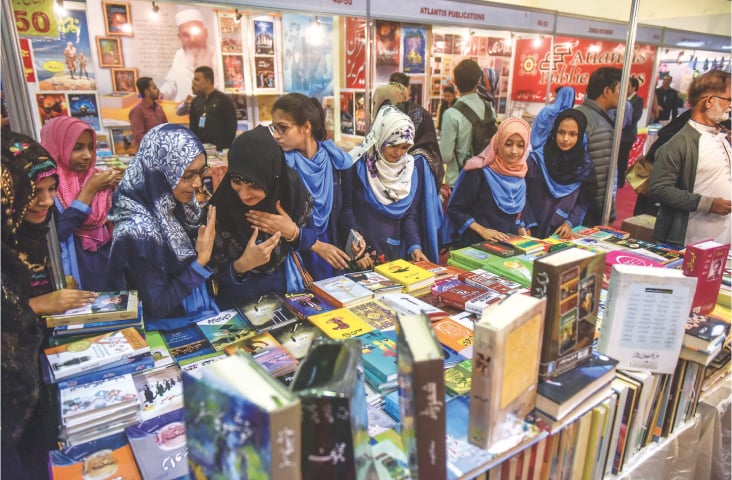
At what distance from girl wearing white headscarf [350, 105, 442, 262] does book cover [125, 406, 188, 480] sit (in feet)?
4.78


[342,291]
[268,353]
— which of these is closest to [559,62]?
[342,291]

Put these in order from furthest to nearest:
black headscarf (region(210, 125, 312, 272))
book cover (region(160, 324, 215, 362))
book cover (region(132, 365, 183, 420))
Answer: black headscarf (region(210, 125, 312, 272))
book cover (region(160, 324, 215, 362))
book cover (region(132, 365, 183, 420))

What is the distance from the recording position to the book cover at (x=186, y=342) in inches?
57.2

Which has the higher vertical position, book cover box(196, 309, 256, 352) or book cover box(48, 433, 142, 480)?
book cover box(196, 309, 256, 352)

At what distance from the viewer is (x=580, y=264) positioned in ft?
3.69

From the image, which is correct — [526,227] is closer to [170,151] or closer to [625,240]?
[625,240]

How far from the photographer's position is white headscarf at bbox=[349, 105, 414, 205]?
2488 millimetres

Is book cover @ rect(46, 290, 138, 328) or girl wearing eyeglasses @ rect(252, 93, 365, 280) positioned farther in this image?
girl wearing eyeglasses @ rect(252, 93, 365, 280)

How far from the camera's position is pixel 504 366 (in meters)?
0.96

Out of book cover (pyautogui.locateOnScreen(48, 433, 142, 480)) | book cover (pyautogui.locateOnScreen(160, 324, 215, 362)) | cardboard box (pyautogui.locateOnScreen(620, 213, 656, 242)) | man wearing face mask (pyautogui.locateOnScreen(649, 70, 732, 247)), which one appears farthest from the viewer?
cardboard box (pyautogui.locateOnScreen(620, 213, 656, 242))

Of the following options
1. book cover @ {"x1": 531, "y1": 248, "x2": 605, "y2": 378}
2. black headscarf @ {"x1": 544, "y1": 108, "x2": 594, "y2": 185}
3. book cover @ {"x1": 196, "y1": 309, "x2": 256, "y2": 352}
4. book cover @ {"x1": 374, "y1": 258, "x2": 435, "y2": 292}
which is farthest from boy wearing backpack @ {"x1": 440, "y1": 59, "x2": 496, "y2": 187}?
book cover @ {"x1": 531, "y1": 248, "x2": 605, "y2": 378}

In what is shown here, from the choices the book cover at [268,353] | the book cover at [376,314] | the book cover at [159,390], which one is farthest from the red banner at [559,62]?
the book cover at [159,390]

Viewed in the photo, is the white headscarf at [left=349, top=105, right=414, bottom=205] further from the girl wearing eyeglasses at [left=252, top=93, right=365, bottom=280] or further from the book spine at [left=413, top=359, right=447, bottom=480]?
the book spine at [left=413, top=359, right=447, bottom=480]

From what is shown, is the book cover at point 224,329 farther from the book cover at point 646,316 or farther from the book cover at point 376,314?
the book cover at point 646,316
